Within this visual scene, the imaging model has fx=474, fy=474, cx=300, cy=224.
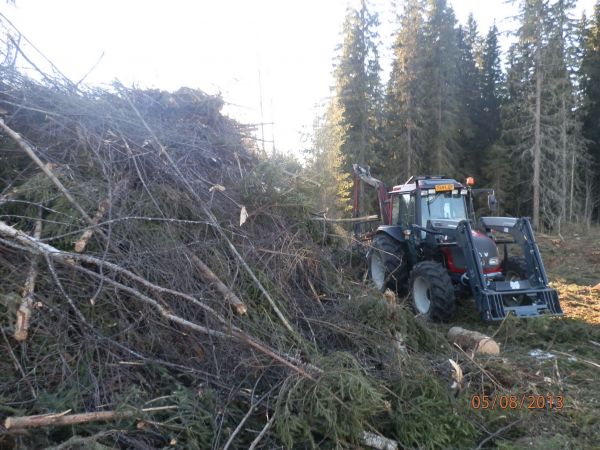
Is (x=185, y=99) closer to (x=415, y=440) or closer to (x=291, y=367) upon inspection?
(x=291, y=367)

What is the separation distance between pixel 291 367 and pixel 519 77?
79.1 feet

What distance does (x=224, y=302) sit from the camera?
405cm

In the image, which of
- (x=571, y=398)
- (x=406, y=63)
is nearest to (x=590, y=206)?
(x=406, y=63)

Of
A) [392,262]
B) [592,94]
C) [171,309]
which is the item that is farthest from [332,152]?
[592,94]

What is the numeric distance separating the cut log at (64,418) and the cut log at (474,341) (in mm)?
3415

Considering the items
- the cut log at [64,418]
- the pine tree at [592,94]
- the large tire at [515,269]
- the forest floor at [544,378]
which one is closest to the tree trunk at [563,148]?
the pine tree at [592,94]

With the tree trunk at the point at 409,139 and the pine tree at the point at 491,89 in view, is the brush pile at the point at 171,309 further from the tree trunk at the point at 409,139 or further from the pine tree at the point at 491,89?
the pine tree at the point at 491,89

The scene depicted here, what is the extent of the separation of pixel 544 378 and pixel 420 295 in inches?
118

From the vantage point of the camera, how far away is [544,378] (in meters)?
4.54

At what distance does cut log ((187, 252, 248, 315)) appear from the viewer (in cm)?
390

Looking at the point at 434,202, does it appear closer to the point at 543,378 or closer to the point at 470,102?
the point at 543,378

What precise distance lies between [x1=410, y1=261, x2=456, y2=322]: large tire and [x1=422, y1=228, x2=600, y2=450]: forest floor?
219 mm
